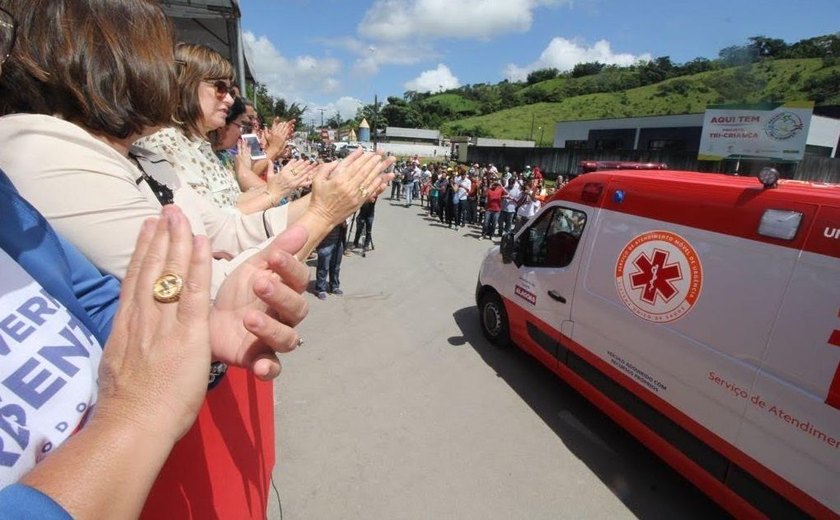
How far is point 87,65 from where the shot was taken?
3.55ft

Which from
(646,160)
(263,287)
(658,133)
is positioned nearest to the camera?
(263,287)

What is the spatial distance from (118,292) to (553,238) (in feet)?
12.8

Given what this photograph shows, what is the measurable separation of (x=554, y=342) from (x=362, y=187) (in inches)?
125

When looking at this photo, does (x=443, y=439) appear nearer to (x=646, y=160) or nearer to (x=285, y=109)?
(x=646, y=160)

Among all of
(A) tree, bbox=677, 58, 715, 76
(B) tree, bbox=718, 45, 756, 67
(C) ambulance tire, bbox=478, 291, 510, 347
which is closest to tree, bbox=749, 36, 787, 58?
(A) tree, bbox=677, 58, 715, 76

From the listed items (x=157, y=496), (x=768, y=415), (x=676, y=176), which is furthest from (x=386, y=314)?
(x=157, y=496)

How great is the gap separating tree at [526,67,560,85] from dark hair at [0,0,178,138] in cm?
13267

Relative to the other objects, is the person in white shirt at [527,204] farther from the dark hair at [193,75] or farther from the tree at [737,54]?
the tree at [737,54]

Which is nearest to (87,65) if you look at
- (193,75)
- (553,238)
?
(193,75)

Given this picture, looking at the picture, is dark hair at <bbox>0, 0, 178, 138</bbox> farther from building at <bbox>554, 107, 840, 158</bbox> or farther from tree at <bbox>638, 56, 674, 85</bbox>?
tree at <bbox>638, 56, 674, 85</bbox>

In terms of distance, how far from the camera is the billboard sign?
17.0m

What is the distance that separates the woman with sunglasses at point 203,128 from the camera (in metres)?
2.13

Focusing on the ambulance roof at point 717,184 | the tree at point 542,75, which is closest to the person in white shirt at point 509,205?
the ambulance roof at point 717,184

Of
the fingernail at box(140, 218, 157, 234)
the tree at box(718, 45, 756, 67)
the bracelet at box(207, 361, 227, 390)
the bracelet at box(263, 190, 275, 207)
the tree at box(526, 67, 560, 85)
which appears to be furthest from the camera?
the tree at box(526, 67, 560, 85)
